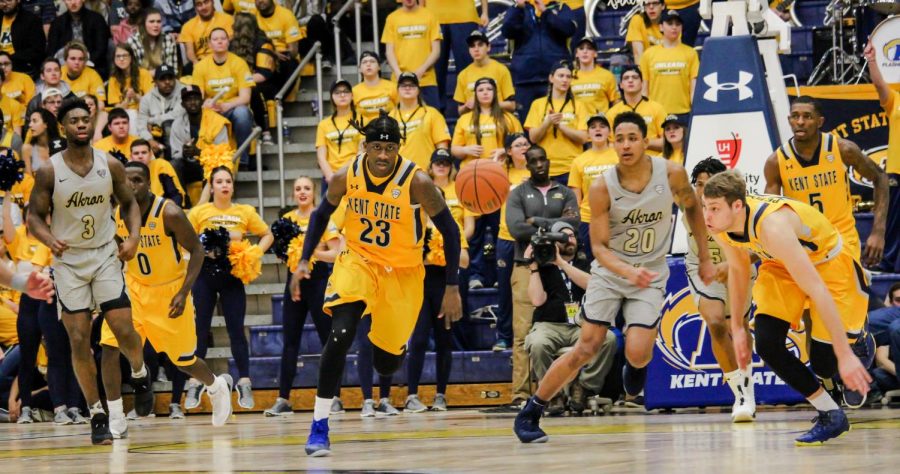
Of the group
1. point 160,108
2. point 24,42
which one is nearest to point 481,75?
point 160,108

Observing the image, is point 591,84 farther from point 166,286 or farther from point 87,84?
point 87,84

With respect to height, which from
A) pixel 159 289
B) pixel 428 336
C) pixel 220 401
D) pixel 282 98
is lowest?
pixel 220 401

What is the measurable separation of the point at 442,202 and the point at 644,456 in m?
2.28

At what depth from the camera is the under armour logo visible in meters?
12.6

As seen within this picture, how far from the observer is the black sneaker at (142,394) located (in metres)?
11.7

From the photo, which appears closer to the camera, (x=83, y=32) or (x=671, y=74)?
(x=671, y=74)

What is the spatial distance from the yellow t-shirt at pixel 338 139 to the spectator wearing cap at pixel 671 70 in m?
3.34

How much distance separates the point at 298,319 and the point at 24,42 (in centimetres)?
754

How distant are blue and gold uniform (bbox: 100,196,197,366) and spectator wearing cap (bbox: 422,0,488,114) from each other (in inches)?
230

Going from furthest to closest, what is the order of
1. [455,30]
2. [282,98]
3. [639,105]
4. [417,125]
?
[282,98] < [455,30] < [417,125] < [639,105]

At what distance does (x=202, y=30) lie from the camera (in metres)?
18.5

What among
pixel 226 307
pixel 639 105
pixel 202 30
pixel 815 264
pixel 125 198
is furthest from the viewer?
pixel 202 30

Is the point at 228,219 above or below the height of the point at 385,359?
above

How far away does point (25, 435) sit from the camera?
12336 millimetres
